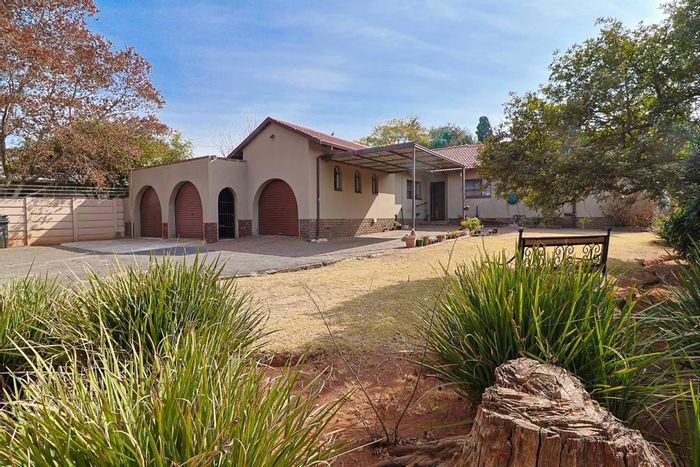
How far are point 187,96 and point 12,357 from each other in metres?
24.6

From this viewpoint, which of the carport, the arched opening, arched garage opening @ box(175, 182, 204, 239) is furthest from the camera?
arched garage opening @ box(175, 182, 204, 239)

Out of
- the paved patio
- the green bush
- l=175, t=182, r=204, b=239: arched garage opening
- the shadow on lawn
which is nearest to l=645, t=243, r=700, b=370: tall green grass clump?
the shadow on lawn

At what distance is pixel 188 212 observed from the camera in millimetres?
17812

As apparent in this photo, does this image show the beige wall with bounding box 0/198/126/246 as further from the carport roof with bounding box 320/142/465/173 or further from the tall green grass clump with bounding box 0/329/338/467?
the tall green grass clump with bounding box 0/329/338/467

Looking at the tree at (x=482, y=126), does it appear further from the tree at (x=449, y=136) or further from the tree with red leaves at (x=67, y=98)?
the tree with red leaves at (x=67, y=98)

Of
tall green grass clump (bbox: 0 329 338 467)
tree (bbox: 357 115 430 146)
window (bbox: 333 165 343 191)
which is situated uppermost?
tree (bbox: 357 115 430 146)

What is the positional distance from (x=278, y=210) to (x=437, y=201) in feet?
41.0

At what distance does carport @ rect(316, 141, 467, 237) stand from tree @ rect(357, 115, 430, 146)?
66.6 feet

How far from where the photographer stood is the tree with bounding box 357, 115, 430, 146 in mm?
38188

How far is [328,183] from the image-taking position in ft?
54.4

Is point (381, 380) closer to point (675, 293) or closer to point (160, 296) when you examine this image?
point (160, 296)

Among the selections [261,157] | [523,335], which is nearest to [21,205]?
[261,157]

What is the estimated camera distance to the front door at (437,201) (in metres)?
25.1

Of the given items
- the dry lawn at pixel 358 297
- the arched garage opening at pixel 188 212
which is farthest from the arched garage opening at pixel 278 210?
the dry lawn at pixel 358 297
